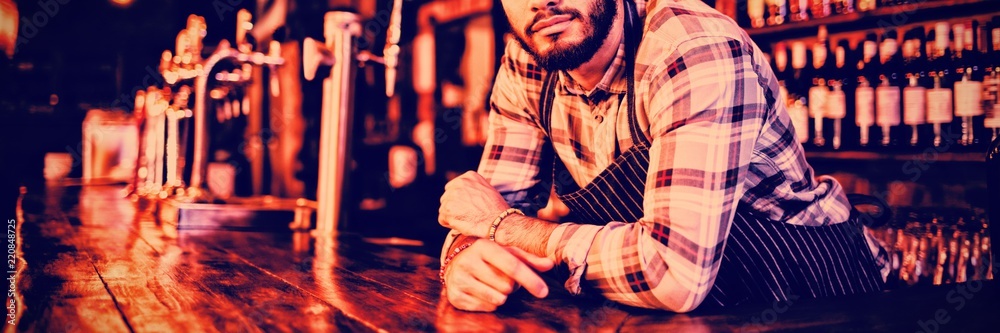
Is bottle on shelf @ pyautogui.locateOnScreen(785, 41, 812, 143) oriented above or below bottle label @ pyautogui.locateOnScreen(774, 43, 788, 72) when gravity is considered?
below

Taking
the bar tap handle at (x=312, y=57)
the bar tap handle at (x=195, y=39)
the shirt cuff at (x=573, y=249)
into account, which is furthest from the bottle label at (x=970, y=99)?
the bar tap handle at (x=195, y=39)

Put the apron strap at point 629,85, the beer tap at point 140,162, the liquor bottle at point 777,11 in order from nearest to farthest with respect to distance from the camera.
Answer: the apron strap at point 629,85 < the liquor bottle at point 777,11 < the beer tap at point 140,162

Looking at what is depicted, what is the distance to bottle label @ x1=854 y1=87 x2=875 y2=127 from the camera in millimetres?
1971

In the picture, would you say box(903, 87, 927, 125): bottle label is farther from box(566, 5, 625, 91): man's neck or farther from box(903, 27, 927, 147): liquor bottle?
box(566, 5, 625, 91): man's neck

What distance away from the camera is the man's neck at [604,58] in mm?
1158

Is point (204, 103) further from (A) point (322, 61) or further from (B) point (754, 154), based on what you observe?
(B) point (754, 154)

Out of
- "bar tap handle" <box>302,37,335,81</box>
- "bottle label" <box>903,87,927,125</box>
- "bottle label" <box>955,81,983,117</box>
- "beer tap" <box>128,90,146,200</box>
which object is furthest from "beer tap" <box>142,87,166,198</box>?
"bottle label" <box>955,81,983,117</box>

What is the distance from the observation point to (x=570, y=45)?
1.14 metres

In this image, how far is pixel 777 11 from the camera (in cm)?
223

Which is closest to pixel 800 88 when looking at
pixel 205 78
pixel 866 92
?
pixel 866 92

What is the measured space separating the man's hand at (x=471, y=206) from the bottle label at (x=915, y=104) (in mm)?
1336

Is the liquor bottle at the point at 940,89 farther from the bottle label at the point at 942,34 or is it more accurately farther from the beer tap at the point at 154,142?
the beer tap at the point at 154,142

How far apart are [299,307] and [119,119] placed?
200 inches

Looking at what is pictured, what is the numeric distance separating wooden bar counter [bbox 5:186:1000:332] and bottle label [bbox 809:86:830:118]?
0.93 meters
